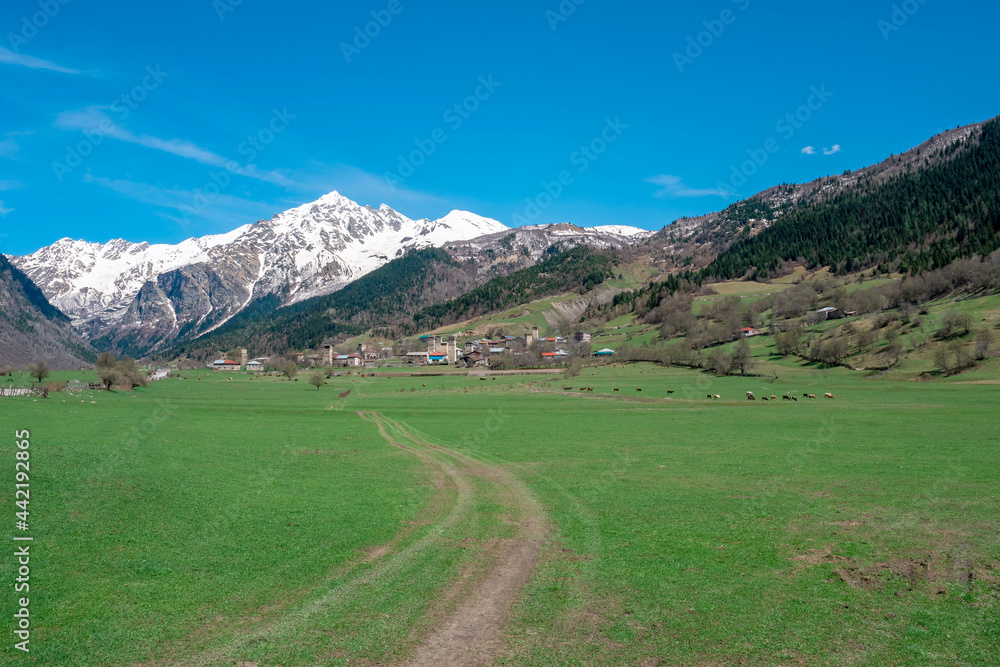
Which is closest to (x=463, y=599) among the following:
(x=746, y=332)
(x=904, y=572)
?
(x=904, y=572)

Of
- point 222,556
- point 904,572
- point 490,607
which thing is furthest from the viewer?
point 222,556

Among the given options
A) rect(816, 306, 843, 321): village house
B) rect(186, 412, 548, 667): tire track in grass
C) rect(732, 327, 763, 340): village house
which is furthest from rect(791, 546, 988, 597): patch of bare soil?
rect(816, 306, 843, 321): village house

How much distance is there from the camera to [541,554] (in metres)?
16.4

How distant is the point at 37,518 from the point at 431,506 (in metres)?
12.2

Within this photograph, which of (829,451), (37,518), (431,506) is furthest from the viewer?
(829,451)

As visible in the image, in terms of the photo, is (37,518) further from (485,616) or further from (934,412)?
(934,412)

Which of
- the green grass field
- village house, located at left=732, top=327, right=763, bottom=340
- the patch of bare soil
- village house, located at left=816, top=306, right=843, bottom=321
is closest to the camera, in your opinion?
the green grass field

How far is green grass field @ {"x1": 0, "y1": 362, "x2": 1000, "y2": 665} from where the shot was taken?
1101 cm

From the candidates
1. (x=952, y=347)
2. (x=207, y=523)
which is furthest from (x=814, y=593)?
(x=952, y=347)

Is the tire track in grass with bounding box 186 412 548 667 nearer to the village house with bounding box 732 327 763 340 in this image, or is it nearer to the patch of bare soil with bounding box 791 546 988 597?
the patch of bare soil with bounding box 791 546 988 597

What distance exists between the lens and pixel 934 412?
156 ft

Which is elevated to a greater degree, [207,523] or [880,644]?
[207,523]

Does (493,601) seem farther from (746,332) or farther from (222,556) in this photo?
(746,332)

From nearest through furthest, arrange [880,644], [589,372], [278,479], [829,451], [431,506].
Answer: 1. [880,644]
2. [431,506]
3. [278,479]
4. [829,451]
5. [589,372]
